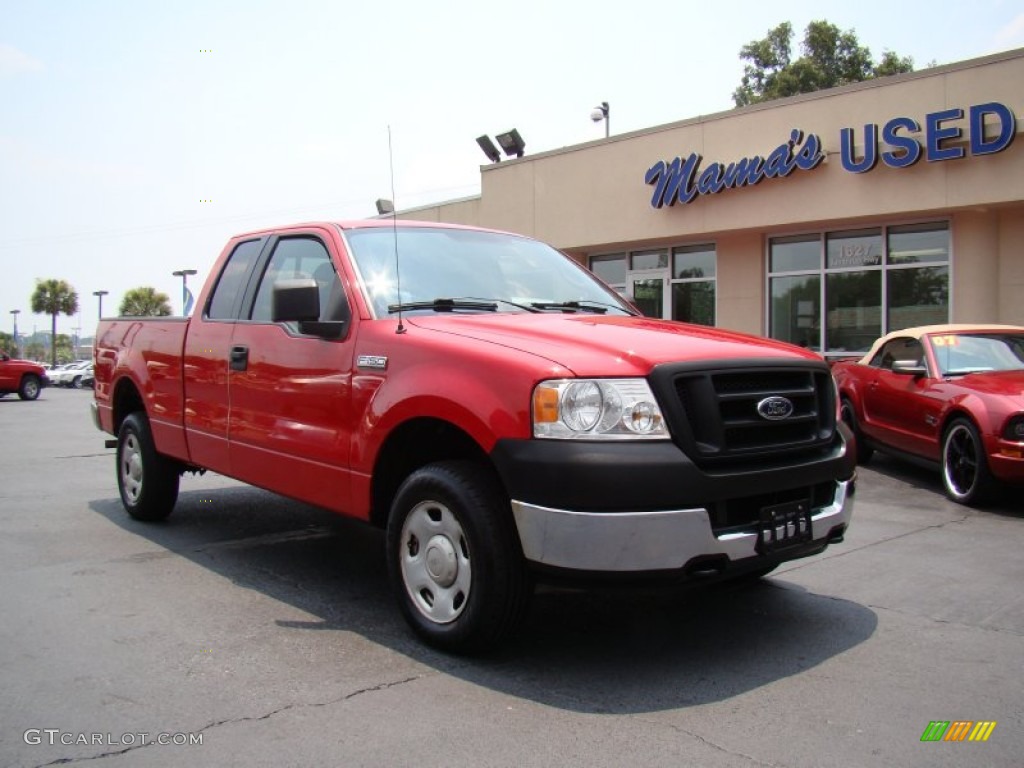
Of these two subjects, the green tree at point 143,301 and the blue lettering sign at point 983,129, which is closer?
the blue lettering sign at point 983,129

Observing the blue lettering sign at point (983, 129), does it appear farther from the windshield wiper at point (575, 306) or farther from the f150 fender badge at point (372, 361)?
the f150 fender badge at point (372, 361)

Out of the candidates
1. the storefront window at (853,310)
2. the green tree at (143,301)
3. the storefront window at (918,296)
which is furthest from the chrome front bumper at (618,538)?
the green tree at (143,301)

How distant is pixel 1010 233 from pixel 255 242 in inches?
467

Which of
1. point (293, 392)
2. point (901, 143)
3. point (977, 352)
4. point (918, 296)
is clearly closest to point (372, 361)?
point (293, 392)

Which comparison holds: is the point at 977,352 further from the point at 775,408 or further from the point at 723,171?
the point at 723,171

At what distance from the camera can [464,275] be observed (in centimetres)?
483

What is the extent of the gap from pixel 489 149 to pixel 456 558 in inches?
724

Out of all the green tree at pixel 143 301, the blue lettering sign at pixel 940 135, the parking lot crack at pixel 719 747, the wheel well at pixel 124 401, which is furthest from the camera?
the green tree at pixel 143 301

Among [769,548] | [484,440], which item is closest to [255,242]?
[484,440]

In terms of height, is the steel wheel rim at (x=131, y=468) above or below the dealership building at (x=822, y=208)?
below

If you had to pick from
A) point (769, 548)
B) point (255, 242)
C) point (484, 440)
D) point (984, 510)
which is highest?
point (255, 242)

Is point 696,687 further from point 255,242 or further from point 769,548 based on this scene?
point 255,242

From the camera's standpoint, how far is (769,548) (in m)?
3.59

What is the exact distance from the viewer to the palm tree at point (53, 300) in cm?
7100
